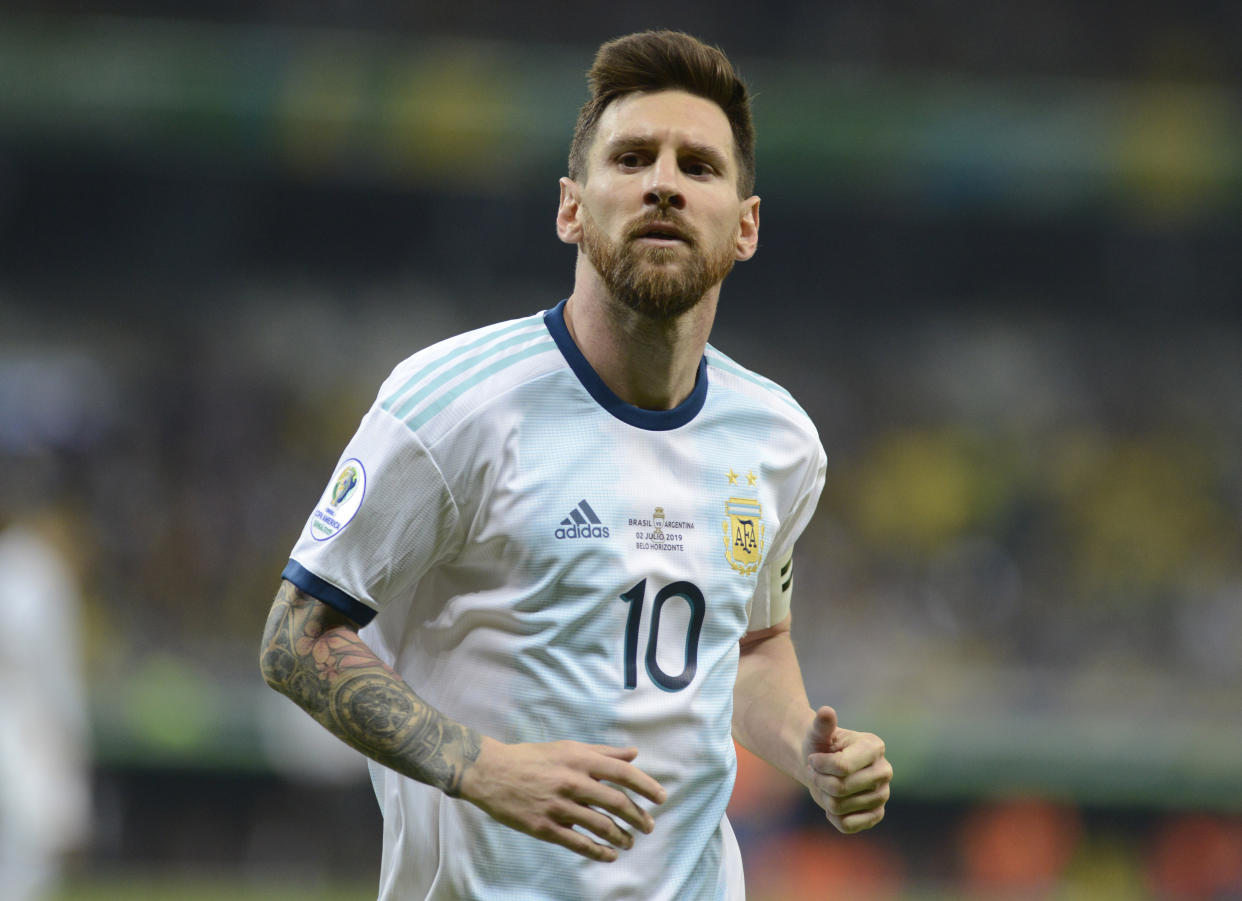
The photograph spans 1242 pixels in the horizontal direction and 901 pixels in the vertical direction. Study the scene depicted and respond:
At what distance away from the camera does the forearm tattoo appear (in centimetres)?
252

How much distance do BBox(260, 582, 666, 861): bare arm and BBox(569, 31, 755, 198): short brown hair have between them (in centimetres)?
108

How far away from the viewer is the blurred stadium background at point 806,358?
1114 cm

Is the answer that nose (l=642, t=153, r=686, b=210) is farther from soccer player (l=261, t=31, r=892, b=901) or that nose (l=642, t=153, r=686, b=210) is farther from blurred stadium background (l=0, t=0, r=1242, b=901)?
blurred stadium background (l=0, t=0, r=1242, b=901)

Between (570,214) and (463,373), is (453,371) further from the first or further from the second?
(570,214)

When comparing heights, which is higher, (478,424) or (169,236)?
(169,236)

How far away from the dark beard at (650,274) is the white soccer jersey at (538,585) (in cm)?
17

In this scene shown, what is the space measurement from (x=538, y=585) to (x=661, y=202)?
0.76 m

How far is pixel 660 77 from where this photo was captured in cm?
300

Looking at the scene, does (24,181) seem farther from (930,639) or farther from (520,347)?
(520,347)

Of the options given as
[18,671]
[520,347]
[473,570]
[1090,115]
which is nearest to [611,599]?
[473,570]

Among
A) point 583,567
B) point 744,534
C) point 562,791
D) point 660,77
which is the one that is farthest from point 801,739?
point 660,77

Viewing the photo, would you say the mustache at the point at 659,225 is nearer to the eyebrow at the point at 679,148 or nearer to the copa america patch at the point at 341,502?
the eyebrow at the point at 679,148

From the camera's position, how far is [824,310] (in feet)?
53.3

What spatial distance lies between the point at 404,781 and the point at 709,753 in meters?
0.59
